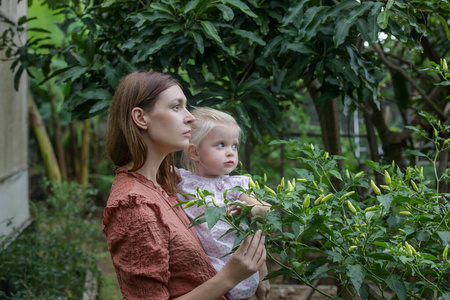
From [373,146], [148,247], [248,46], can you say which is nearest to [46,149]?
[373,146]

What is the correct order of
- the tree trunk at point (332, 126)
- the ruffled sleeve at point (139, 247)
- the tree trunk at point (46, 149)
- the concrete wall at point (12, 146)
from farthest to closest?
the tree trunk at point (46, 149) → the concrete wall at point (12, 146) → the tree trunk at point (332, 126) → the ruffled sleeve at point (139, 247)

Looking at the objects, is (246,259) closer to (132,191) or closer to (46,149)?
(132,191)

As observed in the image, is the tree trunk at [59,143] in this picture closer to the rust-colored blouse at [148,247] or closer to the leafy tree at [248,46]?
the leafy tree at [248,46]

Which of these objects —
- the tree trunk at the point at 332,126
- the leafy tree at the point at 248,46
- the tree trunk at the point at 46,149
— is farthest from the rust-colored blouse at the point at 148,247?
the tree trunk at the point at 46,149

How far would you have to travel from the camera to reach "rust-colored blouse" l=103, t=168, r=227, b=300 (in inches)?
68.7

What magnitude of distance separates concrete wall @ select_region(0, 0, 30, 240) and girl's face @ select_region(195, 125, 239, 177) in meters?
2.87

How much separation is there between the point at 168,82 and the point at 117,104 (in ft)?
0.65

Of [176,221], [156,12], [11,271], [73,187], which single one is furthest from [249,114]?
[73,187]

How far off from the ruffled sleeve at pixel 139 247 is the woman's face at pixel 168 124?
0.24m

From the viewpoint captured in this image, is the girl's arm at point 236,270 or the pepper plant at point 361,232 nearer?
the pepper plant at point 361,232

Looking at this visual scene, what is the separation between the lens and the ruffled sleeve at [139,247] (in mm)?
1740

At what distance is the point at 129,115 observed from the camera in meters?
1.96

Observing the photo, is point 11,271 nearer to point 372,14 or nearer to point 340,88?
point 340,88

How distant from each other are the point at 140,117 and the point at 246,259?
0.61 meters
